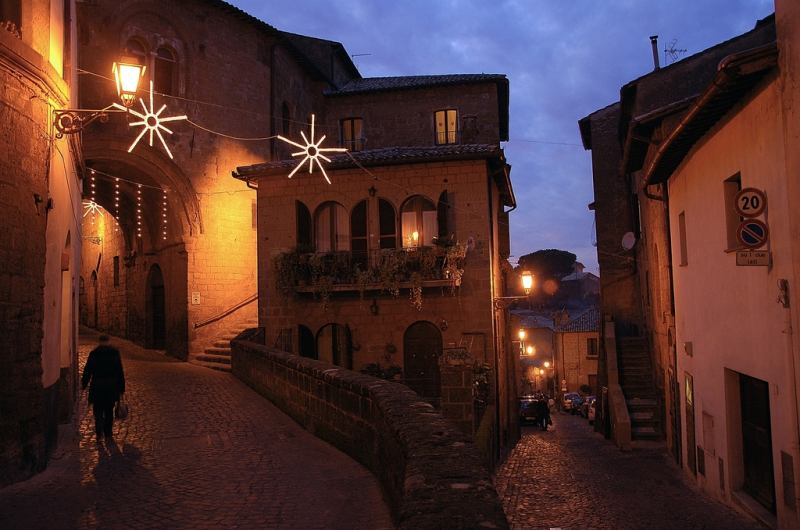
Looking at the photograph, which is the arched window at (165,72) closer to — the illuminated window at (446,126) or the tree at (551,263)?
the illuminated window at (446,126)

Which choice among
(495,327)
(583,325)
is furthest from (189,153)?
(583,325)

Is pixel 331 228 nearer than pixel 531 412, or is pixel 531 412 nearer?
pixel 331 228

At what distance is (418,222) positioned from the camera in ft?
56.0

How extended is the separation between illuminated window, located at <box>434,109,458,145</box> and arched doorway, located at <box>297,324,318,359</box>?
1097cm

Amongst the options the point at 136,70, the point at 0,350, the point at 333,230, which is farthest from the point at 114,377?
the point at 333,230

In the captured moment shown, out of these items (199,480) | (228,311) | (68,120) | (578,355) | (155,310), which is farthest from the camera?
(578,355)

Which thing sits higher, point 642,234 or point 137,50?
point 137,50

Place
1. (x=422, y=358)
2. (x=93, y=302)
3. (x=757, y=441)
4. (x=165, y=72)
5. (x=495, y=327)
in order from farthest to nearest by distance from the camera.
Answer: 1. (x=93, y=302)
2. (x=165, y=72)
3. (x=495, y=327)
4. (x=422, y=358)
5. (x=757, y=441)

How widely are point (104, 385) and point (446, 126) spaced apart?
62.3 feet

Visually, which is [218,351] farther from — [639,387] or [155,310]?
[639,387]

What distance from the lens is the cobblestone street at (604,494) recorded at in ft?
31.0

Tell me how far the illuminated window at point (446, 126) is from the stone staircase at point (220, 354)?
10.2 meters

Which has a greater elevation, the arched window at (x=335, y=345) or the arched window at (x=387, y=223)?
the arched window at (x=387, y=223)

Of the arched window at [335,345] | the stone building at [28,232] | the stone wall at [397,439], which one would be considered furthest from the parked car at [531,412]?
the stone building at [28,232]
